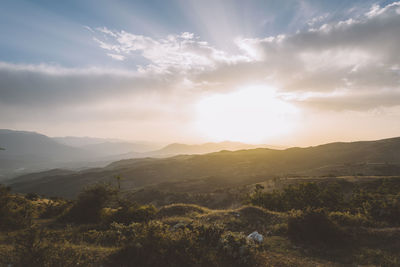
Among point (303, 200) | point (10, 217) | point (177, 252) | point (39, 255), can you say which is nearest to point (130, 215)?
point (10, 217)

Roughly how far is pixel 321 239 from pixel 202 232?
6.04m

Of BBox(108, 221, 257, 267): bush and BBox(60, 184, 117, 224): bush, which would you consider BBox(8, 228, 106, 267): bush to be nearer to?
BBox(108, 221, 257, 267): bush

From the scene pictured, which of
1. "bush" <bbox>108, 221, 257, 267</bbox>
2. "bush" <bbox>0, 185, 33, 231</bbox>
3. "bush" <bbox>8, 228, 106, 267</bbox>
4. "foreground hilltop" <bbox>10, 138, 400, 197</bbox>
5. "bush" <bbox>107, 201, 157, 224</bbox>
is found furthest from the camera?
"foreground hilltop" <bbox>10, 138, 400, 197</bbox>

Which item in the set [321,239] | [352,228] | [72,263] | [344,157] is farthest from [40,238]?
[344,157]

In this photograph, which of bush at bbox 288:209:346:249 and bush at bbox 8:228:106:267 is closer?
bush at bbox 8:228:106:267

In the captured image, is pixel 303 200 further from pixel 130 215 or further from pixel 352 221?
pixel 130 215

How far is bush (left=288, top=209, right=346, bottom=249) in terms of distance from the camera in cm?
984

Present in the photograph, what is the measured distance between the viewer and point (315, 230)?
33.8 ft

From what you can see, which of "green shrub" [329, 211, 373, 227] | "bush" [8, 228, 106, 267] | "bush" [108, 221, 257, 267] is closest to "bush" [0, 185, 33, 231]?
"bush" [8, 228, 106, 267]

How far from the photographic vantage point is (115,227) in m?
12.2

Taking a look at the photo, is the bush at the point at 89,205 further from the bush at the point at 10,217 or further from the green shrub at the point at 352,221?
the green shrub at the point at 352,221

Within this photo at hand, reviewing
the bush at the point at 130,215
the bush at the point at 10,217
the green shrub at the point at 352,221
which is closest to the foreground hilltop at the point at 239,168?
the bush at the point at 130,215

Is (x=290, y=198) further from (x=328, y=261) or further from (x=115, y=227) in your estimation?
(x=115, y=227)

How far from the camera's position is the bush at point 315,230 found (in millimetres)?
9844
